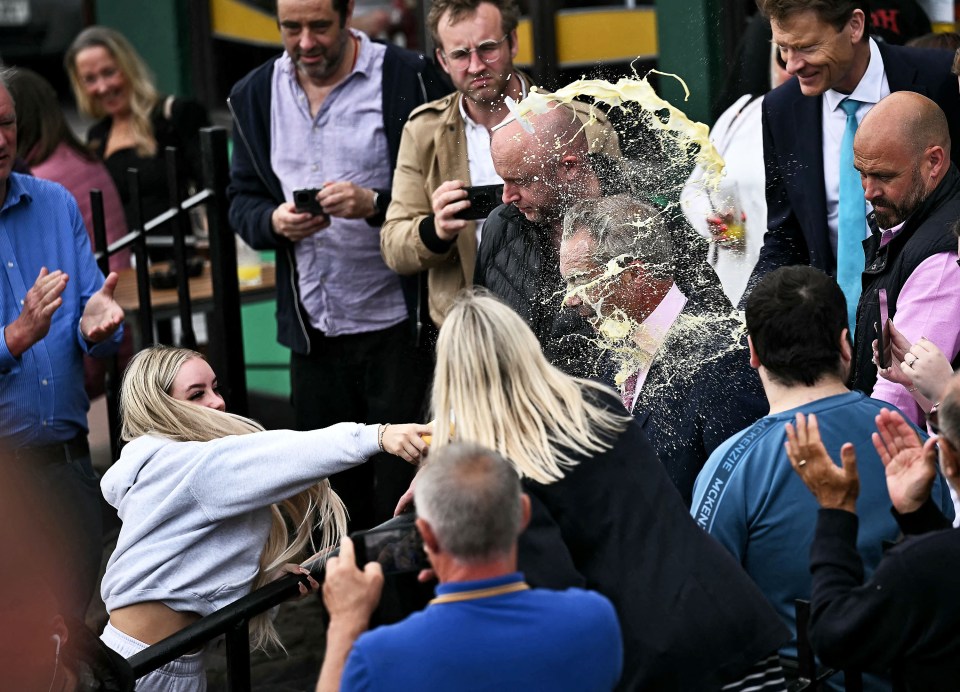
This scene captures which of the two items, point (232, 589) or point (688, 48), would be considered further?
point (688, 48)

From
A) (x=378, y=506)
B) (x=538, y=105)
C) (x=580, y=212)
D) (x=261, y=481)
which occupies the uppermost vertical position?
(x=538, y=105)

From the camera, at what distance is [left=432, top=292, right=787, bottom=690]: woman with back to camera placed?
250 cm

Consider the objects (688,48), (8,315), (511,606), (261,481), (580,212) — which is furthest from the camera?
(688,48)

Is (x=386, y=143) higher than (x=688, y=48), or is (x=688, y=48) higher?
(x=688, y=48)

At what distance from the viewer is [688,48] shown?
5398 mm

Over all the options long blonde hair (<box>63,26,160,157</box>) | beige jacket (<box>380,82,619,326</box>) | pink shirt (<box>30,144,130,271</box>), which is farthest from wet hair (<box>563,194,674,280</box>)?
long blonde hair (<box>63,26,160,157</box>)

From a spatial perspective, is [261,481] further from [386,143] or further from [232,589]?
[386,143]

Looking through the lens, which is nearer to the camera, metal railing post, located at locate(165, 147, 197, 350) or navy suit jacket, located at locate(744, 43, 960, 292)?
navy suit jacket, located at locate(744, 43, 960, 292)

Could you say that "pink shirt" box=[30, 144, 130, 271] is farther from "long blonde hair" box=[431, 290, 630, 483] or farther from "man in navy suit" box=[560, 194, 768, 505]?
"long blonde hair" box=[431, 290, 630, 483]

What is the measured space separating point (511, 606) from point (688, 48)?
3730 mm

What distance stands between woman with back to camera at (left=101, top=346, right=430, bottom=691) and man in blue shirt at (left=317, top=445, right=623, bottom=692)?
33.7 inches

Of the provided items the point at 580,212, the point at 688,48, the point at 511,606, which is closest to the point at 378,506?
the point at 580,212

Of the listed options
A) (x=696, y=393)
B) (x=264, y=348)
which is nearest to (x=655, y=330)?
(x=696, y=393)

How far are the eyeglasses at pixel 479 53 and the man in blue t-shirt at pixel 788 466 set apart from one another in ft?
5.65
